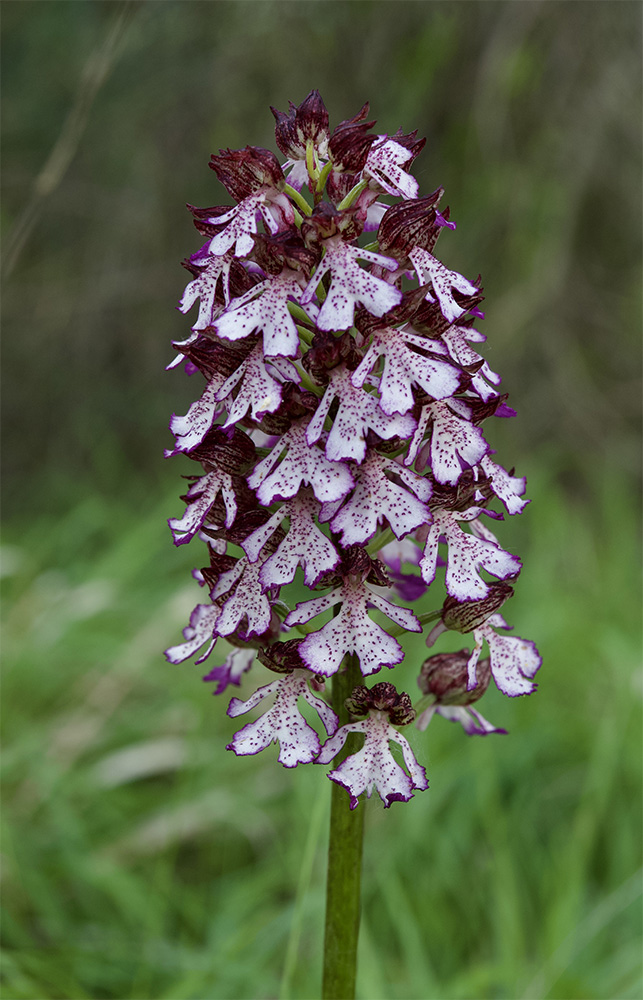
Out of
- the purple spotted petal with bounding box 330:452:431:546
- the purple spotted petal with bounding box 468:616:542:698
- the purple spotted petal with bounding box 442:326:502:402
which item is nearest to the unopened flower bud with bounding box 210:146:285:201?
the purple spotted petal with bounding box 442:326:502:402

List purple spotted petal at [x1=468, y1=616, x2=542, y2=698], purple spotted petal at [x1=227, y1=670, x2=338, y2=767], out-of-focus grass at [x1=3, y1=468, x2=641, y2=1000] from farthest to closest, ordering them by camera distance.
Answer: out-of-focus grass at [x1=3, y1=468, x2=641, y2=1000]
purple spotted petal at [x1=468, y1=616, x2=542, y2=698]
purple spotted petal at [x1=227, y1=670, x2=338, y2=767]

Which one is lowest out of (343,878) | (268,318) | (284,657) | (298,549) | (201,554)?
(343,878)

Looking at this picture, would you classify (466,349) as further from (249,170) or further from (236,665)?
(236,665)

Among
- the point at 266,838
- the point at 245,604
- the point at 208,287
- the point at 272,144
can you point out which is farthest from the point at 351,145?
the point at 272,144

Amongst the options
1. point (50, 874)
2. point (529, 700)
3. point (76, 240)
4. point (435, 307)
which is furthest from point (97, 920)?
point (76, 240)

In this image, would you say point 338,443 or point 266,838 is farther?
point 266,838

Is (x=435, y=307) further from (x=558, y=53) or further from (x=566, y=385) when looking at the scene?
(x=566, y=385)

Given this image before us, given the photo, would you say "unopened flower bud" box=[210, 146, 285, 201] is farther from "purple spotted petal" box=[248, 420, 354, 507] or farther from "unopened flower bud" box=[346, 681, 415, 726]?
"unopened flower bud" box=[346, 681, 415, 726]
